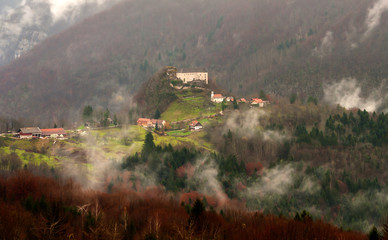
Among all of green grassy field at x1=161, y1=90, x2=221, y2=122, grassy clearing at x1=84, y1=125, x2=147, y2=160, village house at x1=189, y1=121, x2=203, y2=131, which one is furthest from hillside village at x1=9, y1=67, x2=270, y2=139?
grassy clearing at x1=84, y1=125, x2=147, y2=160

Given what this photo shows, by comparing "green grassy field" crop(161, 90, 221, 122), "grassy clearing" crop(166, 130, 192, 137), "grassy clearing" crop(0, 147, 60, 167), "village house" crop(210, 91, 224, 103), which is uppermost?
"village house" crop(210, 91, 224, 103)

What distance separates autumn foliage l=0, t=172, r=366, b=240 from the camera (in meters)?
55.5

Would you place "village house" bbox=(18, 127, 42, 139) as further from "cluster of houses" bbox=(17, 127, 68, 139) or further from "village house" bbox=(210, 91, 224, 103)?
"village house" bbox=(210, 91, 224, 103)

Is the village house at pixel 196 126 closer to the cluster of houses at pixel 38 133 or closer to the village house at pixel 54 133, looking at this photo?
the cluster of houses at pixel 38 133

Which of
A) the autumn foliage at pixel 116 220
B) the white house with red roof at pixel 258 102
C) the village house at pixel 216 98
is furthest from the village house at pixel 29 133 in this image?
the white house with red roof at pixel 258 102

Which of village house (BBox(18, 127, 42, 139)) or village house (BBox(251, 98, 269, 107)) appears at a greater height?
village house (BBox(251, 98, 269, 107))

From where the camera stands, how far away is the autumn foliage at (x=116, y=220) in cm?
5547

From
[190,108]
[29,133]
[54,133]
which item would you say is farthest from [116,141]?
[190,108]

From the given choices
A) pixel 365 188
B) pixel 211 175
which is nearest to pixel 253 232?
pixel 211 175

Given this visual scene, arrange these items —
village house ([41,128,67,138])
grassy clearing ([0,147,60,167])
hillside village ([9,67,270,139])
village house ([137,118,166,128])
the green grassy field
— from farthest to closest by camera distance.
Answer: the green grassy field
village house ([137,118,166,128])
village house ([41,128,67,138])
hillside village ([9,67,270,139])
grassy clearing ([0,147,60,167])

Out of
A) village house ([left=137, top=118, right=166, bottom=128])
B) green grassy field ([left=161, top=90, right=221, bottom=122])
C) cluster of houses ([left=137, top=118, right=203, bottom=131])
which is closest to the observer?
cluster of houses ([left=137, top=118, right=203, bottom=131])

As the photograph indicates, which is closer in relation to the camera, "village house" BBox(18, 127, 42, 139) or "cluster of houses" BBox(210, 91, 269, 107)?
"village house" BBox(18, 127, 42, 139)

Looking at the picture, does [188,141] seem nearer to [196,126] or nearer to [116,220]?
[196,126]

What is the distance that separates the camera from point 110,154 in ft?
449
